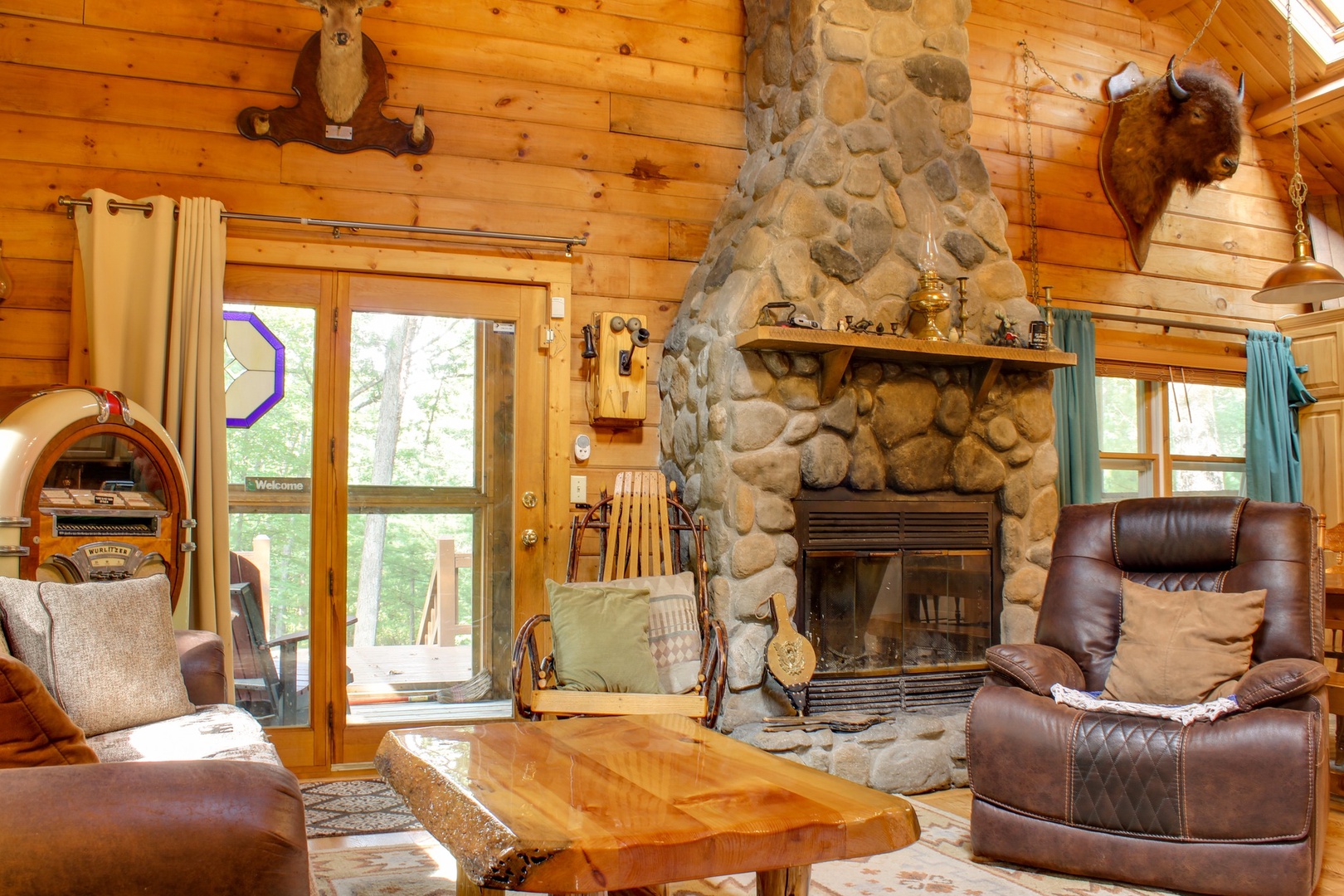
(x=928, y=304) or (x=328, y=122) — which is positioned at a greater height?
(x=328, y=122)

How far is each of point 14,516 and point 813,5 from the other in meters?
3.35

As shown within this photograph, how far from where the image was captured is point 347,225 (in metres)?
3.92

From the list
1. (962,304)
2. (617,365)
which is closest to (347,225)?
(617,365)

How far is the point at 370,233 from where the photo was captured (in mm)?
4016

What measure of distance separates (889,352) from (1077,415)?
1556 mm

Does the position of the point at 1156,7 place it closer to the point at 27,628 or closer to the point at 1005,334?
the point at 1005,334

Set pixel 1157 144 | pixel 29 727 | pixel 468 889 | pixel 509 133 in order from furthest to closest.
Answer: pixel 1157 144
pixel 509 133
pixel 468 889
pixel 29 727

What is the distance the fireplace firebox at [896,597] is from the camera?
389 cm

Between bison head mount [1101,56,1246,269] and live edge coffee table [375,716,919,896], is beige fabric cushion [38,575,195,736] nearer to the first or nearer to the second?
live edge coffee table [375,716,919,896]

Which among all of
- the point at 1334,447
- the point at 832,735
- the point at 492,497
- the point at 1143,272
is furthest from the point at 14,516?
the point at 1334,447

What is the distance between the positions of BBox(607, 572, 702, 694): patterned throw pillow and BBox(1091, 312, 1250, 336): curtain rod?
2.71 metres

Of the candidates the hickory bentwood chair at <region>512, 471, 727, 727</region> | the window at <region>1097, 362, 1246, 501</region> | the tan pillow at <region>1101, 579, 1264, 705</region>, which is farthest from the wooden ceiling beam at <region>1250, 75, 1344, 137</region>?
the hickory bentwood chair at <region>512, 471, 727, 727</region>

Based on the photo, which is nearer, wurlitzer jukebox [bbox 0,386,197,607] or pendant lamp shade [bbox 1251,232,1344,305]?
wurlitzer jukebox [bbox 0,386,197,607]

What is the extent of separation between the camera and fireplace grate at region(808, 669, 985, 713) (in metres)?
3.87
